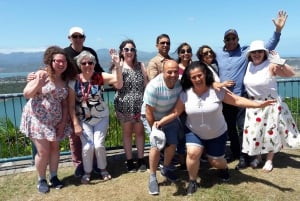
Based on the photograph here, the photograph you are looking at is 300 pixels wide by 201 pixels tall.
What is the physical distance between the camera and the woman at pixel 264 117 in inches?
183

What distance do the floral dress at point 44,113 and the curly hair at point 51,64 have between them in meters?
0.14

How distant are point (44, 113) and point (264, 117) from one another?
3.01 meters

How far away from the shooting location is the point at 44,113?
4.29m

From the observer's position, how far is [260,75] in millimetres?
4656

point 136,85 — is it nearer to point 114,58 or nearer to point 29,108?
point 114,58

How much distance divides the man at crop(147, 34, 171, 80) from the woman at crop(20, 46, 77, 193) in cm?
105

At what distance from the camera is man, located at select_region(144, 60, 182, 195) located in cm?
414

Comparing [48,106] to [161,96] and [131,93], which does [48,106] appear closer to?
[131,93]

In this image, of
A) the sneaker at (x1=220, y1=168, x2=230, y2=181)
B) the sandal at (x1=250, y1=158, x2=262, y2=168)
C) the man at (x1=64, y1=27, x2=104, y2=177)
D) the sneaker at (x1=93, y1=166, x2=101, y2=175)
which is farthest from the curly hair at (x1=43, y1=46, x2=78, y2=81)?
the sandal at (x1=250, y1=158, x2=262, y2=168)

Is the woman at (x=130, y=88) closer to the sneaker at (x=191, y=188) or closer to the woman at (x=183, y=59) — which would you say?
the woman at (x=183, y=59)

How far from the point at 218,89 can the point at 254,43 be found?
1.01 meters

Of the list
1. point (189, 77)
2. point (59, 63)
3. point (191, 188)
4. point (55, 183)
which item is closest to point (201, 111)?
point (189, 77)

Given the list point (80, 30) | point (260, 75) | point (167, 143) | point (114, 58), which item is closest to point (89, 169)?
point (167, 143)

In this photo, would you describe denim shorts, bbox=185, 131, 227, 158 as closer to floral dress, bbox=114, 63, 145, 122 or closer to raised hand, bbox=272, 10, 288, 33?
floral dress, bbox=114, 63, 145, 122
